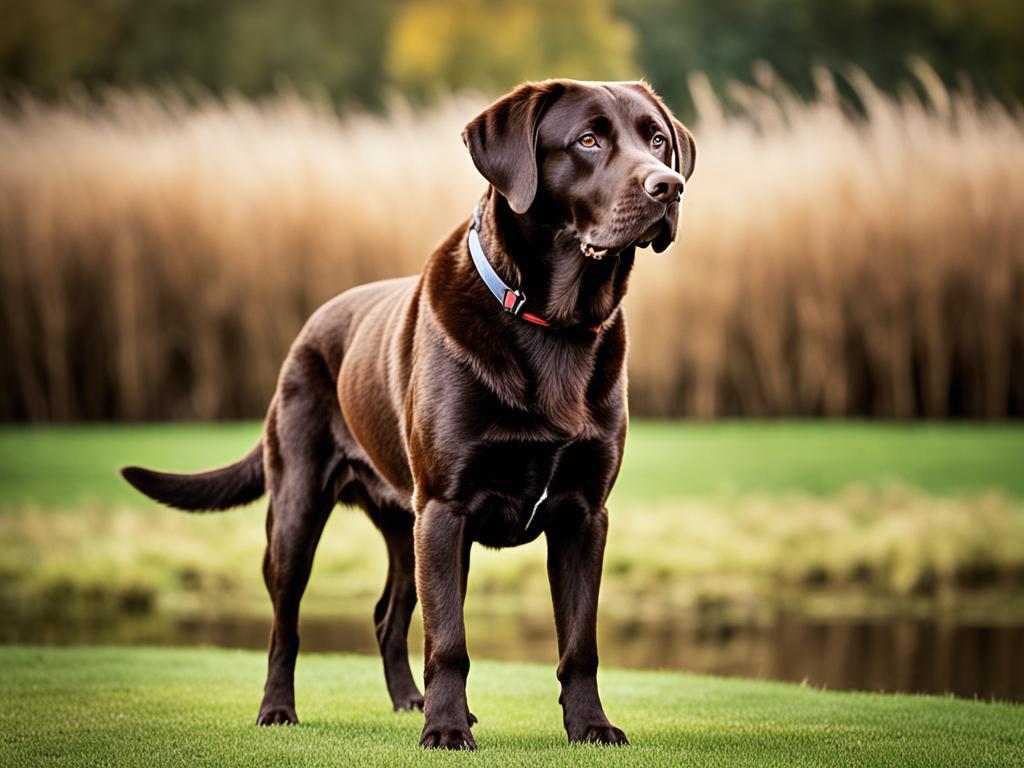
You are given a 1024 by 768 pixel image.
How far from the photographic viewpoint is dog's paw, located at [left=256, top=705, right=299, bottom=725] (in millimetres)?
3982

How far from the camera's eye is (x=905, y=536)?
7.99 metres

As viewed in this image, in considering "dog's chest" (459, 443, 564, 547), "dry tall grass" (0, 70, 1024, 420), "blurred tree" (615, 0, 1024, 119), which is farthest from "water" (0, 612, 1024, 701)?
"blurred tree" (615, 0, 1024, 119)

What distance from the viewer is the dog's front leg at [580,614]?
3.57 meters

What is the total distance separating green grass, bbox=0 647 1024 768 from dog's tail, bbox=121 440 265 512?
2.02 ft

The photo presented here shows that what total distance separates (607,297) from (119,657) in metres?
2.75

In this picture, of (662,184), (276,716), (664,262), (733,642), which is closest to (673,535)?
(733,642)

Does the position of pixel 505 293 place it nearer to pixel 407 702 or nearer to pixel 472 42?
pixel 407 702

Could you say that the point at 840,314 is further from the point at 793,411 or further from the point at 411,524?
the point at 411,524

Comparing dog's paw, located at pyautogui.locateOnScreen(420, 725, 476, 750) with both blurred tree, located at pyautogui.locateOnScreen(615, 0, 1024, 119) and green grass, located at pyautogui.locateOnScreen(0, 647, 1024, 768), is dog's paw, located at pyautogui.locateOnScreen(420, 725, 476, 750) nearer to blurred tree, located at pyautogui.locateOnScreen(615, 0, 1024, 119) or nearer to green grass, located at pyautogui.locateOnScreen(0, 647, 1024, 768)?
green grass, located at pyautogui.locateOnScreen(0, 647, 1024, 768)

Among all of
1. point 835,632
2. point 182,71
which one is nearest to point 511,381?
point 835,632

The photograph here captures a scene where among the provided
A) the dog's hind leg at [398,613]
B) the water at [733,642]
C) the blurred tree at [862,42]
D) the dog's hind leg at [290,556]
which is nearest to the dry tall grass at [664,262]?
the water at [733,642]

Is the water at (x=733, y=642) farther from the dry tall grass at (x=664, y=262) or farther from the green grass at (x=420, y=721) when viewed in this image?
the dry tall grass at (x=664, y=262)

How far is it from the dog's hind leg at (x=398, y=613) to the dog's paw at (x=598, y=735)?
0.89m

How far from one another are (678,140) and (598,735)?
156 centimetres
